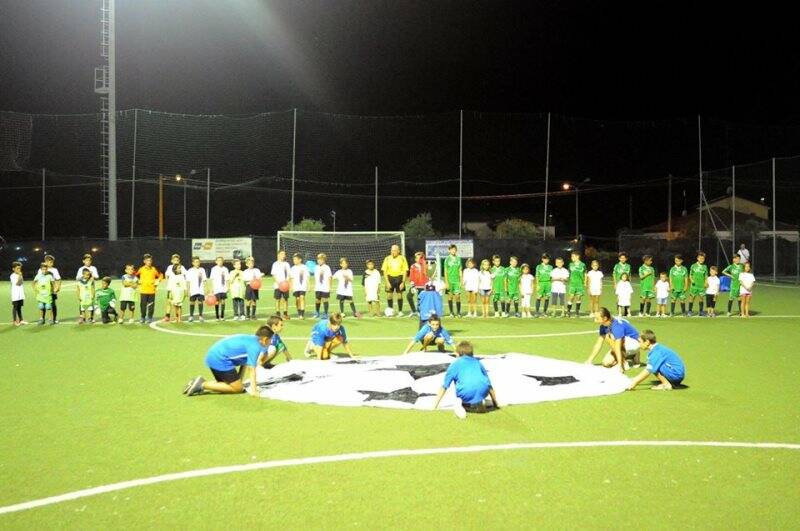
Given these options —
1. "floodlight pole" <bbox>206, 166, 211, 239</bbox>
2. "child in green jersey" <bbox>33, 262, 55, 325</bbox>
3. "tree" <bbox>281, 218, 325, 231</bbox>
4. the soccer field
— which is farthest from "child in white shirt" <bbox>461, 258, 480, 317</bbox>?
"tree" <bbox>281, 218, 325, 231</bbox>

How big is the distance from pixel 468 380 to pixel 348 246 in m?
24.7

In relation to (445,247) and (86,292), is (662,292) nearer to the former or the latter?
(86,292)

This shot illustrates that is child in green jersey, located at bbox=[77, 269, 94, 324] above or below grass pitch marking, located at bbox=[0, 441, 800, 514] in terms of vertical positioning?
above

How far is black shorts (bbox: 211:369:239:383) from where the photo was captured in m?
8.58

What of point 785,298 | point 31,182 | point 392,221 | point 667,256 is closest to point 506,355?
point 785,298

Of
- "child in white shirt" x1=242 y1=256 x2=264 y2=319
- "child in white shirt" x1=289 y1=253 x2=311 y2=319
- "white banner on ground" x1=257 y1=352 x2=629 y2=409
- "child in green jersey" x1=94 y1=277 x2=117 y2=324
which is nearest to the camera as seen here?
"white banner on ground" x1=257 y1=352 x2=629 y2=409

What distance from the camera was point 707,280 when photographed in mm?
18781

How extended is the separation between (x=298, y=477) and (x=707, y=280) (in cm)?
1631

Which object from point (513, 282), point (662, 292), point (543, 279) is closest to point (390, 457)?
point (513, 282)

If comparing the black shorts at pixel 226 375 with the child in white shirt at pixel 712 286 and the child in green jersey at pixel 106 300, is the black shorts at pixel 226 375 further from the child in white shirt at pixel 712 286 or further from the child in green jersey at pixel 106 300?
the child in white shirt at pixel 712 286

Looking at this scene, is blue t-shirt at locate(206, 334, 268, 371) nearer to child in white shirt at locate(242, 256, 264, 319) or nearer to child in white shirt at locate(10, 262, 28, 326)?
child in white shirt at locate(242, 256, 264, 319)

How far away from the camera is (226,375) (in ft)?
28.2

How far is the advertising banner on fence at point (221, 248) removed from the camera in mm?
36688

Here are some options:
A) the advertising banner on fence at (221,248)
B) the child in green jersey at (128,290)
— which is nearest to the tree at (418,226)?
the advertising banner on fence at (221,248)
